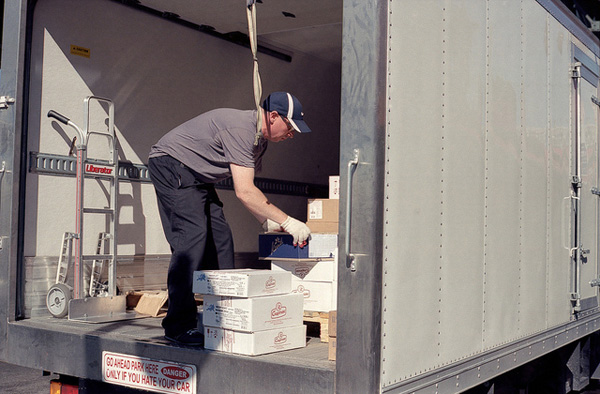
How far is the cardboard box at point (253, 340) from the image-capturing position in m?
3.15

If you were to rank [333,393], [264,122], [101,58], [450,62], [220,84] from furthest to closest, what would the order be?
[220,84] → [101,58] → [264,122] → [450,62] → [333,393]

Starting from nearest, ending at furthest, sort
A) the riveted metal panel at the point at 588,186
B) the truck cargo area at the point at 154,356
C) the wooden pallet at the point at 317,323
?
the truck cargo area at the point at 154,356 → the wooden pallet at the point at 317,323 → the riveted metal panel at the point at 588,186

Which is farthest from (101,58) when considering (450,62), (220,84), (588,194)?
(588,194)

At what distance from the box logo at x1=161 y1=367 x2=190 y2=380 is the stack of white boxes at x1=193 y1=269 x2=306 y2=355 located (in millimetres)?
182

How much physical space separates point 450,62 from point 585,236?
262 cm

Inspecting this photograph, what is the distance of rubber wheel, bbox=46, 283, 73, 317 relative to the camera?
13.5 ft

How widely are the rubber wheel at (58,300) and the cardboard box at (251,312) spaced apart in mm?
1153

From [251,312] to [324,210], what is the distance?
168 cm

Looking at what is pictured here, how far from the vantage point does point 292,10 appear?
5.19 m

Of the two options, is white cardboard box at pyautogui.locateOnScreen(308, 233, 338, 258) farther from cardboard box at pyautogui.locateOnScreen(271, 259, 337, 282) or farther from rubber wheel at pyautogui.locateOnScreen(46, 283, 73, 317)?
rubber wheel at pyautogui.locateOnScreen(46, 283, 73, 317)

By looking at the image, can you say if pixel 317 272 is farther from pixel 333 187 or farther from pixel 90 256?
pixel 90 256

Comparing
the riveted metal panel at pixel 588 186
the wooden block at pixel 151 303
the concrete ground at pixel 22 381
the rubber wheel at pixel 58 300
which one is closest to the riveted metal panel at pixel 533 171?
the riveted metal panel at pixel 588 186

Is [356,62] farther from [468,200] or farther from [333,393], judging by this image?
[333,393]

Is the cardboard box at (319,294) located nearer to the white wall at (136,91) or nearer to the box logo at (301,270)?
the box logo at (301,270)
